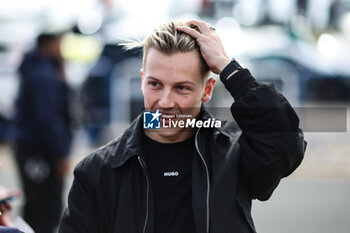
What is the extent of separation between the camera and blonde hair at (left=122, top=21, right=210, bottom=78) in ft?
8.02

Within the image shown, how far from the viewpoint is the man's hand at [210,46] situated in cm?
244

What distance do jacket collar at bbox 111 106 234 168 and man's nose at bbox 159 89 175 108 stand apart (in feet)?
0.62

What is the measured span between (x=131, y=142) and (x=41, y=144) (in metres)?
3.16

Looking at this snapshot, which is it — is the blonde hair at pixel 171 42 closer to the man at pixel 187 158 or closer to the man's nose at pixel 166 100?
the man at pixel 187 158

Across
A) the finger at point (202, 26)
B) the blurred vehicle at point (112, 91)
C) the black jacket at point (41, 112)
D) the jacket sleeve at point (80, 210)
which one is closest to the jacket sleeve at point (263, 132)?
the finger at point (202, 26)

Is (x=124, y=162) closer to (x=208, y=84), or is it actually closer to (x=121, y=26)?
(x=208, y=84)

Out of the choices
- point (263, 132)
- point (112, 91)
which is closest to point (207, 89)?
point (263, 132)

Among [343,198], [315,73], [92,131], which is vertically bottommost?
[343,198]

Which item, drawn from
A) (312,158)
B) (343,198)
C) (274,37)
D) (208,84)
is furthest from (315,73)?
(208,84)

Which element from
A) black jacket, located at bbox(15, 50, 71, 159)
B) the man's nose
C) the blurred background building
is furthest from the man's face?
the blurred background building

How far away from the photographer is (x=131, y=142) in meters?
2.47

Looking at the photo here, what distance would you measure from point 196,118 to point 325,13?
1481cm

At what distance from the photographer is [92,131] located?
13422mm

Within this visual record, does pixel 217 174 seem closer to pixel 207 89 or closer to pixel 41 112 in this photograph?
pixel 207 89
